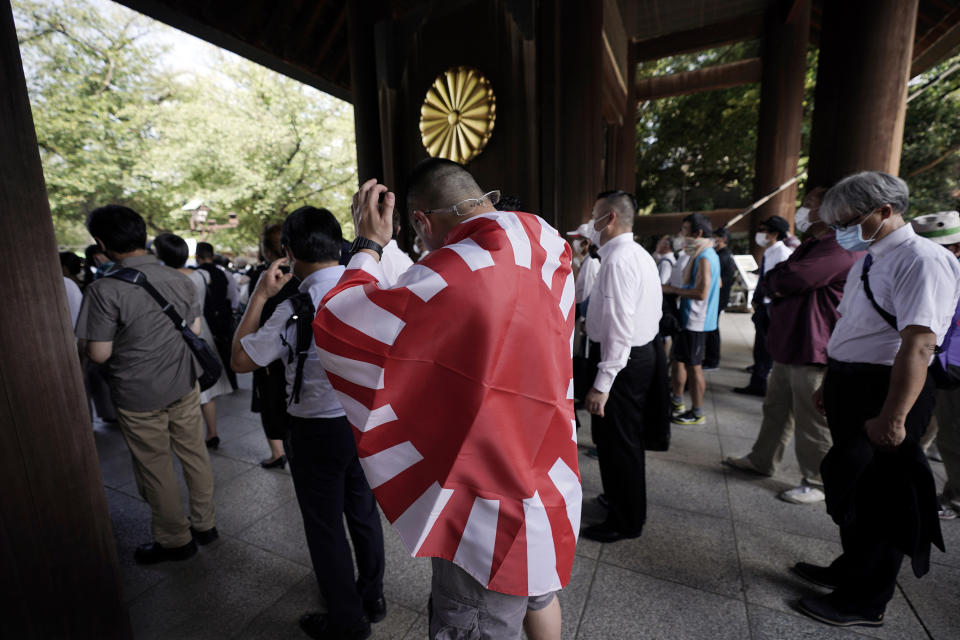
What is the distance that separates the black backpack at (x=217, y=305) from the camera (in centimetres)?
448

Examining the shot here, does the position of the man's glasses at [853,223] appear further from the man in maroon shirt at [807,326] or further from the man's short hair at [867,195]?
the man in maroon shirt at [807,326]

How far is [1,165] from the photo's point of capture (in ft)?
4.32

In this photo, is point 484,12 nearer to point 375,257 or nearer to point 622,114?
point 375,257

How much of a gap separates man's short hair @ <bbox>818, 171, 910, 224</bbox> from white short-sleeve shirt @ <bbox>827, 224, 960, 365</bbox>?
0.39ft

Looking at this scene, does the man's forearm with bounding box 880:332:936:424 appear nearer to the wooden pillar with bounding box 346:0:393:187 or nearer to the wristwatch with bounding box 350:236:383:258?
the wristwatch with bounding box 350:236:383:258

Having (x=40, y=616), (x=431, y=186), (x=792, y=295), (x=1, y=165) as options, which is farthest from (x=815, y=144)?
(x=40, y=616)

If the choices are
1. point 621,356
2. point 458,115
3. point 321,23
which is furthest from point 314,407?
point 321,23

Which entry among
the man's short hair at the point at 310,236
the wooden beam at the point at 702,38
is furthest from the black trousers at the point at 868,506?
the wooden beam at the point at 702,38

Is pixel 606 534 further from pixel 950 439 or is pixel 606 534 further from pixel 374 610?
pixel 950 439

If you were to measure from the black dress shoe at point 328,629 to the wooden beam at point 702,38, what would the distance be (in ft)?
40.5

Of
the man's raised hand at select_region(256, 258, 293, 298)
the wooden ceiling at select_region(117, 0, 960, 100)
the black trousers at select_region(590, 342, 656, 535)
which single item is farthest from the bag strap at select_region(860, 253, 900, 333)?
the wooden ceiling at select_region(117, 0, 960, 100)

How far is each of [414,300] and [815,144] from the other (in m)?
3.93

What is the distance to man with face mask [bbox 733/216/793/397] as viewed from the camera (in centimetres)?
433

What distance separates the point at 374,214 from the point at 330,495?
112 centimetres
